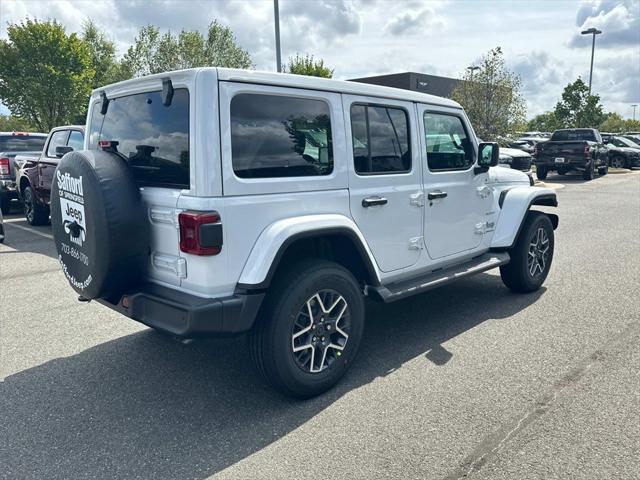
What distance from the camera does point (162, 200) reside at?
10.4 feet

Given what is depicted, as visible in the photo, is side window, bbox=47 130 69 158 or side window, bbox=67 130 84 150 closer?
side window, bbox=67 130 84 150

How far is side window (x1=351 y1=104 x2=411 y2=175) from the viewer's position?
3.78m

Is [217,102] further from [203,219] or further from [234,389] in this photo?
[234,389]

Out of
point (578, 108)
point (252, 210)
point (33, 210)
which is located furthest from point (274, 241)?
point (578, 108)

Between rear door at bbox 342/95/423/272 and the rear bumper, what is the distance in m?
1.08

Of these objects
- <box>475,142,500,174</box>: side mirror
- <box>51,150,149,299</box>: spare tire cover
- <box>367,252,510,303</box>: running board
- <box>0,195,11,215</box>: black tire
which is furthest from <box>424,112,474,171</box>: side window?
<box>0,195,11,215</box>: black tire

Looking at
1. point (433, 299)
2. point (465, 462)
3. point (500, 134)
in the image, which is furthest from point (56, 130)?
point (500, 134)

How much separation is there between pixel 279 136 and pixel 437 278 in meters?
1.87

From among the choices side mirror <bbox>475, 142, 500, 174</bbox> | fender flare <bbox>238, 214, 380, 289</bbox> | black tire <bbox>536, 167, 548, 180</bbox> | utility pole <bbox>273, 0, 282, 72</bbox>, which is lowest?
black tire <bbox>536, 167, 548, 180</bbox>

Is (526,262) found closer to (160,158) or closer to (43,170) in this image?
(160,158)

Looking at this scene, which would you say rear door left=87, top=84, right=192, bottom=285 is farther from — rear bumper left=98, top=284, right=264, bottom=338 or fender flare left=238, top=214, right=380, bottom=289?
fender flare left=238, top=214, right=380, bottom=289

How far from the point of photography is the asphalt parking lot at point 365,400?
275cm

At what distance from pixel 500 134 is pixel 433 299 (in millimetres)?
15280

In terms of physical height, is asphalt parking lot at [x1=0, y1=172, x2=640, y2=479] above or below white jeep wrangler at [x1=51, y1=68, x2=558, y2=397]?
below
